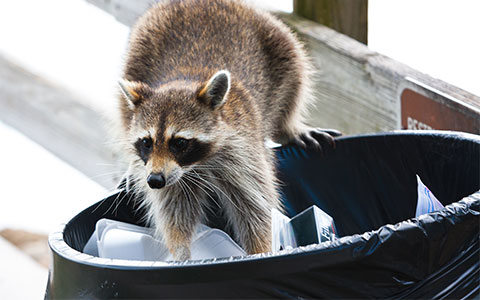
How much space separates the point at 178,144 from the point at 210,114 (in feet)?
0.52

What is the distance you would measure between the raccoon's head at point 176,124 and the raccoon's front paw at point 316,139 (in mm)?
401

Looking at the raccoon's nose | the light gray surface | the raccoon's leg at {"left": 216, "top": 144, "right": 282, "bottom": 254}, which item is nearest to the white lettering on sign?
the raccoon's leg at {"left": 216, "top": 144, "right": 282, "bottom": 254}

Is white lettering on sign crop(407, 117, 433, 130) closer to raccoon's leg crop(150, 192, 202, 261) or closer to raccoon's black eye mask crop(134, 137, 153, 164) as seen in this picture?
raccoon's leg crop(150, 192, 202, 261)

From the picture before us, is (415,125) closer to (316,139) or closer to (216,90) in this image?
(316,139)

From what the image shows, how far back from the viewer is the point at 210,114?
2.14 meters

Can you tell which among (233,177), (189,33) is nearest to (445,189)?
(233,177)

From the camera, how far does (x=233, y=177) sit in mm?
2201

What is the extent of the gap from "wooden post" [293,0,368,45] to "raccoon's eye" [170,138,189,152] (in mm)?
1104

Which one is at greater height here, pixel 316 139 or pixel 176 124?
pixel 176 124

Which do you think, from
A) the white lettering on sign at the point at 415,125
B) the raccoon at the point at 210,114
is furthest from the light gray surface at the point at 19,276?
the white lettering on sign at the point at 415,125

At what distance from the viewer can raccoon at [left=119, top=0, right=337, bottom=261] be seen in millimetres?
2078

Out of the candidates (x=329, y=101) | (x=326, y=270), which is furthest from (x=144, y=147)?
(x=329, y=101)

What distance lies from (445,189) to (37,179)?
2.40 metres

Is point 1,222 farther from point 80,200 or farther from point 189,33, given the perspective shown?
point 189,33
